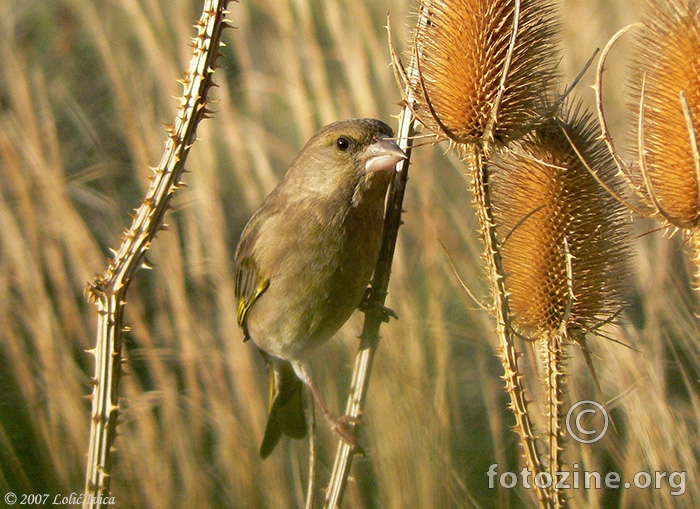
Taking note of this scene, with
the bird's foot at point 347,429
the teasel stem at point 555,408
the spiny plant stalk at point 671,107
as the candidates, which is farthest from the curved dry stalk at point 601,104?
Answer: the bird's foot at point 347,429

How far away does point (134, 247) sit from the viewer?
6.78 feet

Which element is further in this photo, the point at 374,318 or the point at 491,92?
the point at 374,318

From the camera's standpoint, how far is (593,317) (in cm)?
246

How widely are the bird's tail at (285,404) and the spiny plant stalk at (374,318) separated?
1.03 m

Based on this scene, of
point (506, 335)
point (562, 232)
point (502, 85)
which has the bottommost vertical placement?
point (506, 335)

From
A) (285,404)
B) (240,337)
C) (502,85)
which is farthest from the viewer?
(240,337)

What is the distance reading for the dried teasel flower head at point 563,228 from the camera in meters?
2.41

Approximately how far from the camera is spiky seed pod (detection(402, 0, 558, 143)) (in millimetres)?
2207

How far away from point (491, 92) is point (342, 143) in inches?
38.1

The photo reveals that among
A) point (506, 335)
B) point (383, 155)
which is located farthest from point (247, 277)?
point (506, 335)

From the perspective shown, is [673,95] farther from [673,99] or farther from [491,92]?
[491,92]

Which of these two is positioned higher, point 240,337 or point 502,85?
point 502,85

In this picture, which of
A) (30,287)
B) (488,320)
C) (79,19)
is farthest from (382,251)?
(79,19)

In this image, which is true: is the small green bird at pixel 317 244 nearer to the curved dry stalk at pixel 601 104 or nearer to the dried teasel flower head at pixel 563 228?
the dried teasel flower head at pixel 563 228
